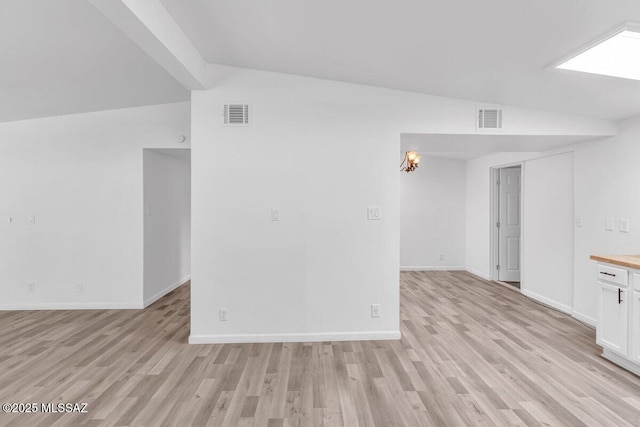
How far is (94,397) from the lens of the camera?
8.10 ft

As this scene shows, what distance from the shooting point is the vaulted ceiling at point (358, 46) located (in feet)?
7.06

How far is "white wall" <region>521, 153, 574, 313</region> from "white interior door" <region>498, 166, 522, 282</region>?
0.86 metres

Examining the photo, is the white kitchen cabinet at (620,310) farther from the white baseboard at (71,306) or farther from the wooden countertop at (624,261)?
the white baseboard at (71,306)

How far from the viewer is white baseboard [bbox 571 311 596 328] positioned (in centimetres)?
395

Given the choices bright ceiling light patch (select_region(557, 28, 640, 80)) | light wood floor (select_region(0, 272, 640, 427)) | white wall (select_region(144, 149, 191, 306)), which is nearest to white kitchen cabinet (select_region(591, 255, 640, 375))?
light wood floor (select_region(0, 272, 640, 427))

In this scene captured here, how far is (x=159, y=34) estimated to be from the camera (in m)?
2.36

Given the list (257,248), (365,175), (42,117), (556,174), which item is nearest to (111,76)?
(42,117)

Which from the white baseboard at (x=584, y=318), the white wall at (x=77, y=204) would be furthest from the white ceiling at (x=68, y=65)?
the white baseboard at (x=584, y=318)

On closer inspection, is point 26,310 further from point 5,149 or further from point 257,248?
point 257,248

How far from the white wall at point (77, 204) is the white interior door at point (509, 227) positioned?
5493 millimetres

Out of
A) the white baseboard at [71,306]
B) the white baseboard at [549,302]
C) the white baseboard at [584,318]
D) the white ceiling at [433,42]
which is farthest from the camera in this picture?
the white baseboard at [71,306]

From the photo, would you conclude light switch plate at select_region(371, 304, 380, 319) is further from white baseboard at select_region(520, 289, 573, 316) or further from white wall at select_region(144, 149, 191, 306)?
white wall at select_region(144, 149, 191, 306)

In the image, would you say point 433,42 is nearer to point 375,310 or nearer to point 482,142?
point 482,142

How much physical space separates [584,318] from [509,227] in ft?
8.09
